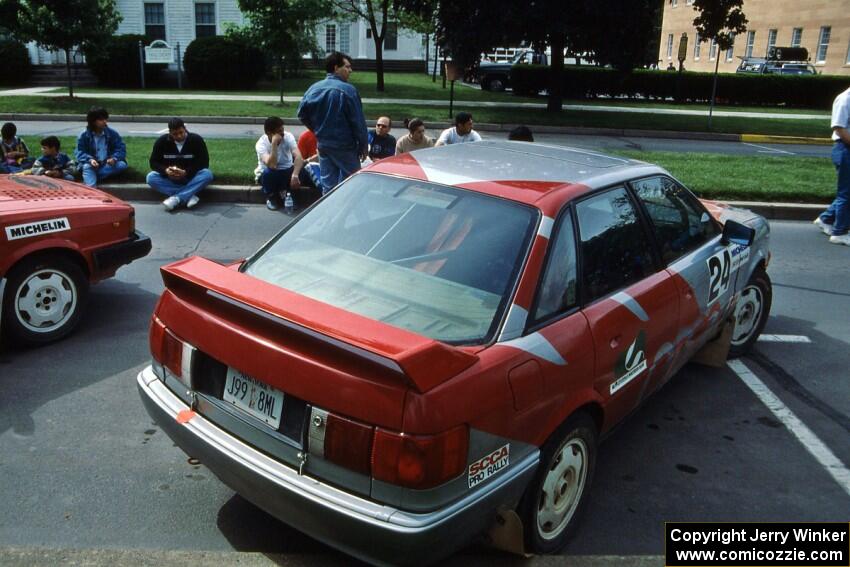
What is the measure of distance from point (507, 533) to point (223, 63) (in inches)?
1093

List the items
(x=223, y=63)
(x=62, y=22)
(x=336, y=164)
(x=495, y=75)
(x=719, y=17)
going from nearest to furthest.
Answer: (x=336, y=164), (x=62, y=22), (x=719, y=17), (x=223, y=63), (x=495, y=75)

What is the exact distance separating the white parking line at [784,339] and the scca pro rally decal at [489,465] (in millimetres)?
3971

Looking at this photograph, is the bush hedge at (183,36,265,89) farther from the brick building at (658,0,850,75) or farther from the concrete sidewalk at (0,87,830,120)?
the brick building at (658,0,850,75)

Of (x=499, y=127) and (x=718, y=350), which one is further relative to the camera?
(x=499, y=127)

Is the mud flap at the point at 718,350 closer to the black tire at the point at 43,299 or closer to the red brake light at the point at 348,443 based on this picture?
the red brake light at the point at 348,443

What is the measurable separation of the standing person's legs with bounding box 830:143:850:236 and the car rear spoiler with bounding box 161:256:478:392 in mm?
7599

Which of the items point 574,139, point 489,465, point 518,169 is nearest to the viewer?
point 489,465

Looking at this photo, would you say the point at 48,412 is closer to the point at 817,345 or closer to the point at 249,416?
the point at 249,416

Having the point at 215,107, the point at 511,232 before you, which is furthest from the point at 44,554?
the point at 215,107

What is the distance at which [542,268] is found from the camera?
10.3 ft

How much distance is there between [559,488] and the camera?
3.21m

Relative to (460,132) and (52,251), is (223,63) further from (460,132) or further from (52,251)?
(52,251)

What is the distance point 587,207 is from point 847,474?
81.2 inches

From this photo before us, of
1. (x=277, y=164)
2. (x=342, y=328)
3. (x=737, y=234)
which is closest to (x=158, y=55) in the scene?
(x=277, y=164)
